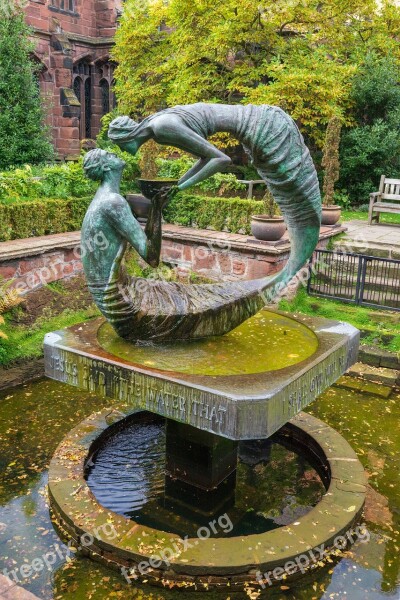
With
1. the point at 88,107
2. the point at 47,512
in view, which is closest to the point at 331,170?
the point at 47,512

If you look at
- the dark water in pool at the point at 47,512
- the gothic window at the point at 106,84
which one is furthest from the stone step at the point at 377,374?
the gothic window at the point at 106,84

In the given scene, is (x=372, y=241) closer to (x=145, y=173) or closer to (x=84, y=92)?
(x=145, y=173)

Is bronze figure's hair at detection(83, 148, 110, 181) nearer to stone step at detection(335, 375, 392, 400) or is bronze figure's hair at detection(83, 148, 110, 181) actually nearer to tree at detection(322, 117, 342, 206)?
stone step at detection(335, 375, 392, 400)

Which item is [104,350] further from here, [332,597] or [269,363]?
[332,597]

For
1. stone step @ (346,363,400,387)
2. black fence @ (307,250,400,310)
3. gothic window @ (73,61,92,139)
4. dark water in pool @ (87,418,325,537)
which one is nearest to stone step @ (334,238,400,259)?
black fence @ (307,250,400,310)

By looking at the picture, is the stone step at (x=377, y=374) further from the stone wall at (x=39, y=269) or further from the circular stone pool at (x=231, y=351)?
the stone wall at (x=39, y=269)

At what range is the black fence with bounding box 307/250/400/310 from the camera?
906 cm

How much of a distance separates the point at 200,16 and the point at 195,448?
46.3 feet

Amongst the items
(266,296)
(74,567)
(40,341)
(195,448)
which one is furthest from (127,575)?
(40,341)

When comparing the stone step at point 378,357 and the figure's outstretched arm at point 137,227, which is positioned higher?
the figure's outstretched arm at point 137,227

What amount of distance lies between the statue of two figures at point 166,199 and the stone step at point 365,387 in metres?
3.04

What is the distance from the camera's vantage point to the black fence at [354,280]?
29.7 feet

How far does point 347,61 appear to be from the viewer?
58.8 ft

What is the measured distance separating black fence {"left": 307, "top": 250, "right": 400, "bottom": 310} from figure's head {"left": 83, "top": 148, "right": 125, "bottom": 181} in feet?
17.4
